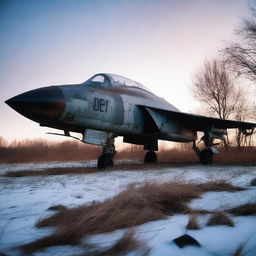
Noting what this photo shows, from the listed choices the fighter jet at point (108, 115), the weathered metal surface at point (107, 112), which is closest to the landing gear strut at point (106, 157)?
the fighter jet at point (108, 115)

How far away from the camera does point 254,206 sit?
1716 mm

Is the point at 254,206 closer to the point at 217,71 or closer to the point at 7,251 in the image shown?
the point at 7,251

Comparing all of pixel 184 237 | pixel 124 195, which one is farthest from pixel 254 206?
pixel 124 195

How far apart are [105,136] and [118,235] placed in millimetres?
5104

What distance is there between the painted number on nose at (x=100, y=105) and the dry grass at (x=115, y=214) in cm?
381

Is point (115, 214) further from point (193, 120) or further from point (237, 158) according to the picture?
point (237, 158)

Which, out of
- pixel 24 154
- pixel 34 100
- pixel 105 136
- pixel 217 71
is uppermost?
pixel 217 71

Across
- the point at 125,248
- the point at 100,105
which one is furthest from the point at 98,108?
the point at 125,248

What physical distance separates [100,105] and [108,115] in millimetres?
410

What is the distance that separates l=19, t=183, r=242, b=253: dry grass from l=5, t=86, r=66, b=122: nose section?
11.1 feet

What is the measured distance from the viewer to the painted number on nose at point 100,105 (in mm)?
5719

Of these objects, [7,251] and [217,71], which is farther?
[217,71]

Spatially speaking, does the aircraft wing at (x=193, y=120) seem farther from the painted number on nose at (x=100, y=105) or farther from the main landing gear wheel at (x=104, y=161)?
the main landing gear wheel at (x=104, y=161)

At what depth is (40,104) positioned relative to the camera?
463cm
